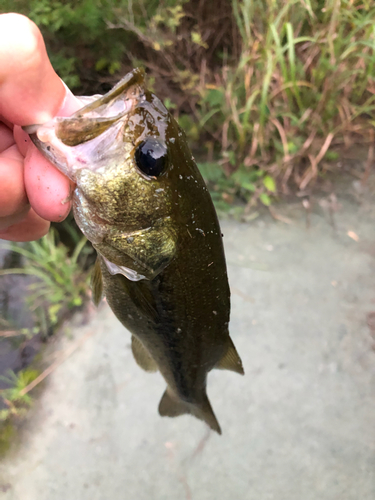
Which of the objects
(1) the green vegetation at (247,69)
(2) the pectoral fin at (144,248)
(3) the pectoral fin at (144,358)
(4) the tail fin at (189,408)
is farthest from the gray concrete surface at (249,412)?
(2) the pectoral fin at (144,248)

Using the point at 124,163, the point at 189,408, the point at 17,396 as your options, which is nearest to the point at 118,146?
the point at 124,163

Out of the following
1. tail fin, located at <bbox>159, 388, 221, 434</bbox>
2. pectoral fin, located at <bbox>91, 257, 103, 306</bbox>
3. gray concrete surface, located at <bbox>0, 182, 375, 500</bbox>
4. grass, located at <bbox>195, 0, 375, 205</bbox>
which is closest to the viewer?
pectoral fin, located at <bbox>91, 257, 103, 306</bbox>

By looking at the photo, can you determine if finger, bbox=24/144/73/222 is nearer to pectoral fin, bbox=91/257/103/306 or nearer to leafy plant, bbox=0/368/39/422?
pectoral fin, bbox=91/257/103/306

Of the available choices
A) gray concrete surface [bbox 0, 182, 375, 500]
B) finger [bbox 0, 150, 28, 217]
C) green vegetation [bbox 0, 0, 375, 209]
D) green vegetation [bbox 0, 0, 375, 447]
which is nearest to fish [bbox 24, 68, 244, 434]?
finger [bbox 0, 150, 28, 217]

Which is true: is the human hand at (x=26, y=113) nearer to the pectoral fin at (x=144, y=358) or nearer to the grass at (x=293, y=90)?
the pectoral fin at (x=144, y=358)

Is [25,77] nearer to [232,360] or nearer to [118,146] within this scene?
Result: [118,146]

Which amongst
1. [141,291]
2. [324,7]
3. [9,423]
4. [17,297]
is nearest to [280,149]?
[324,7]

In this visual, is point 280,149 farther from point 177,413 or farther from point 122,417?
point 122,417
